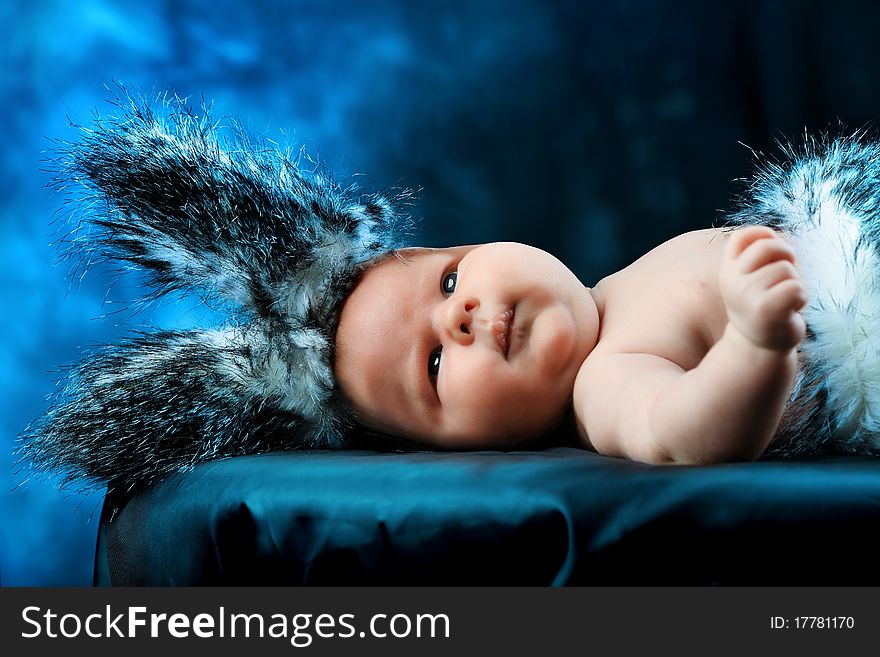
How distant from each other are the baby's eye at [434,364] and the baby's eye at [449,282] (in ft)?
0.30

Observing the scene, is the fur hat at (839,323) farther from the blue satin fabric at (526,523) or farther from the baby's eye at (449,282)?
the baby's eye at (449,282)

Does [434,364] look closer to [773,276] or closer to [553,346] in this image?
[553,346]

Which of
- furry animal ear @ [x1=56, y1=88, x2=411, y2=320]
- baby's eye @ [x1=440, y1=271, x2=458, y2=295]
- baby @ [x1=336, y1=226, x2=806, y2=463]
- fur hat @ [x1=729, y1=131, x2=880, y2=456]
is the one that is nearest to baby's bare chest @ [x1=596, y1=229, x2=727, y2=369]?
baby @ [x1=336, y1=226, x2=806, y2=463]

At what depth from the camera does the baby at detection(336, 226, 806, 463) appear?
40.5 inches

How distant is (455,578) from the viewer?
0.80m

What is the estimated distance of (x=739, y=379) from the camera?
747 millimetres

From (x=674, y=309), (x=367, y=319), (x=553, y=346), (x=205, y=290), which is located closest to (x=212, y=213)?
(x=205, y=290)

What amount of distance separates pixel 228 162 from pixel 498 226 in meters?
0.93

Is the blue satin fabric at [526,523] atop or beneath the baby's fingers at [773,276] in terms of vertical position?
beneath

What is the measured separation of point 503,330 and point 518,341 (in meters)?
0.03

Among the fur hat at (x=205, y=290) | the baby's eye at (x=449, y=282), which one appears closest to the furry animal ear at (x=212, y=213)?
the fur hat at (x=205, y=290)

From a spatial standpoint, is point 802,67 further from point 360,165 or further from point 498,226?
point 360,165

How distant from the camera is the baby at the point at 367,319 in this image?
40.8 inches

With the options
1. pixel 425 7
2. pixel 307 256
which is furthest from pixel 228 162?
pixel 425 7
